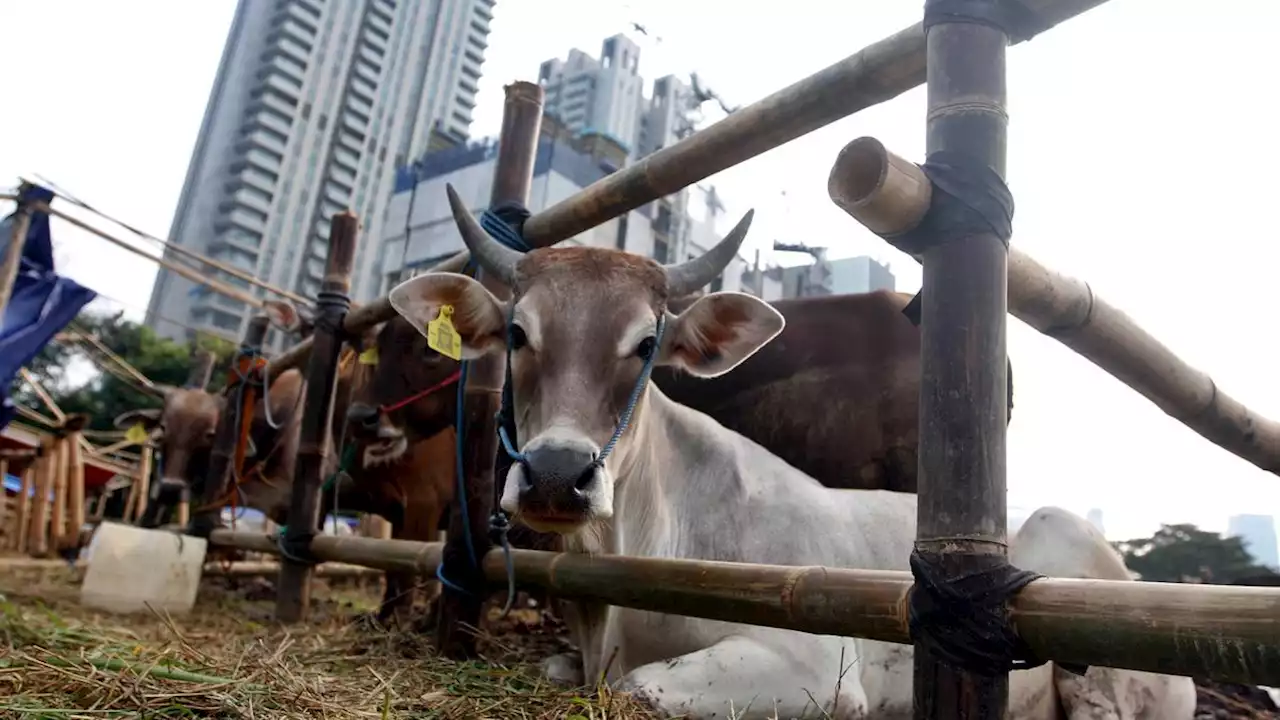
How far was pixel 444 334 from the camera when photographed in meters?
2.67

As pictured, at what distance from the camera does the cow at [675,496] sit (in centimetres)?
216

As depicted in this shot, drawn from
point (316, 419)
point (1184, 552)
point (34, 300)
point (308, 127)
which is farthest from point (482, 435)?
point (308, 127)

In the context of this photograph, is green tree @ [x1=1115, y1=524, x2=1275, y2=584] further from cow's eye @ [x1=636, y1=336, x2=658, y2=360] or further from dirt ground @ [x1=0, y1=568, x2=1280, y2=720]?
cow's eye @ [x1=636, y1=336, x2=658, y2=360]

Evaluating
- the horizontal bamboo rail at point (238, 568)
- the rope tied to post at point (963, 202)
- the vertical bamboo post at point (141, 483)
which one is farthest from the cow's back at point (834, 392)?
the vertical bamboo post at point (141, 483)

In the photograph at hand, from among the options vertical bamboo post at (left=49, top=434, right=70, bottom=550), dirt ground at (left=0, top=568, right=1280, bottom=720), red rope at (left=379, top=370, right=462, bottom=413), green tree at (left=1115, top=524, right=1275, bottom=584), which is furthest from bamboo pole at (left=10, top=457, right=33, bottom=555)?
green tree at (left=1115, top=524, right=1275, bottom=584)

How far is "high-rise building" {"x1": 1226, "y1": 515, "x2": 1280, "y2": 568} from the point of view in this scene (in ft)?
17.8

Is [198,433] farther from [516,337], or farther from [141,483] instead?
[141,483]

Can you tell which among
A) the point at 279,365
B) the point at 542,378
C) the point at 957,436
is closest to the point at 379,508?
the point at 279,365

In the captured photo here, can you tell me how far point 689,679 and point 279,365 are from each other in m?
4.95

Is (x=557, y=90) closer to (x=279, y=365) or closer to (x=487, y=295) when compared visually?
(x=279, y=365)

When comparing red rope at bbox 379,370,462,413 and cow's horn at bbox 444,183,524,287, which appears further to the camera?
red rope at bbox 379,370,462,413

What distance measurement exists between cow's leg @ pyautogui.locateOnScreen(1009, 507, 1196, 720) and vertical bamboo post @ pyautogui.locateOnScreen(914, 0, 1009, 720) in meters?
1.32

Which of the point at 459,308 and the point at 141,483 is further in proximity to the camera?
the point at 141,483

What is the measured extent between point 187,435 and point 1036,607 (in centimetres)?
799
